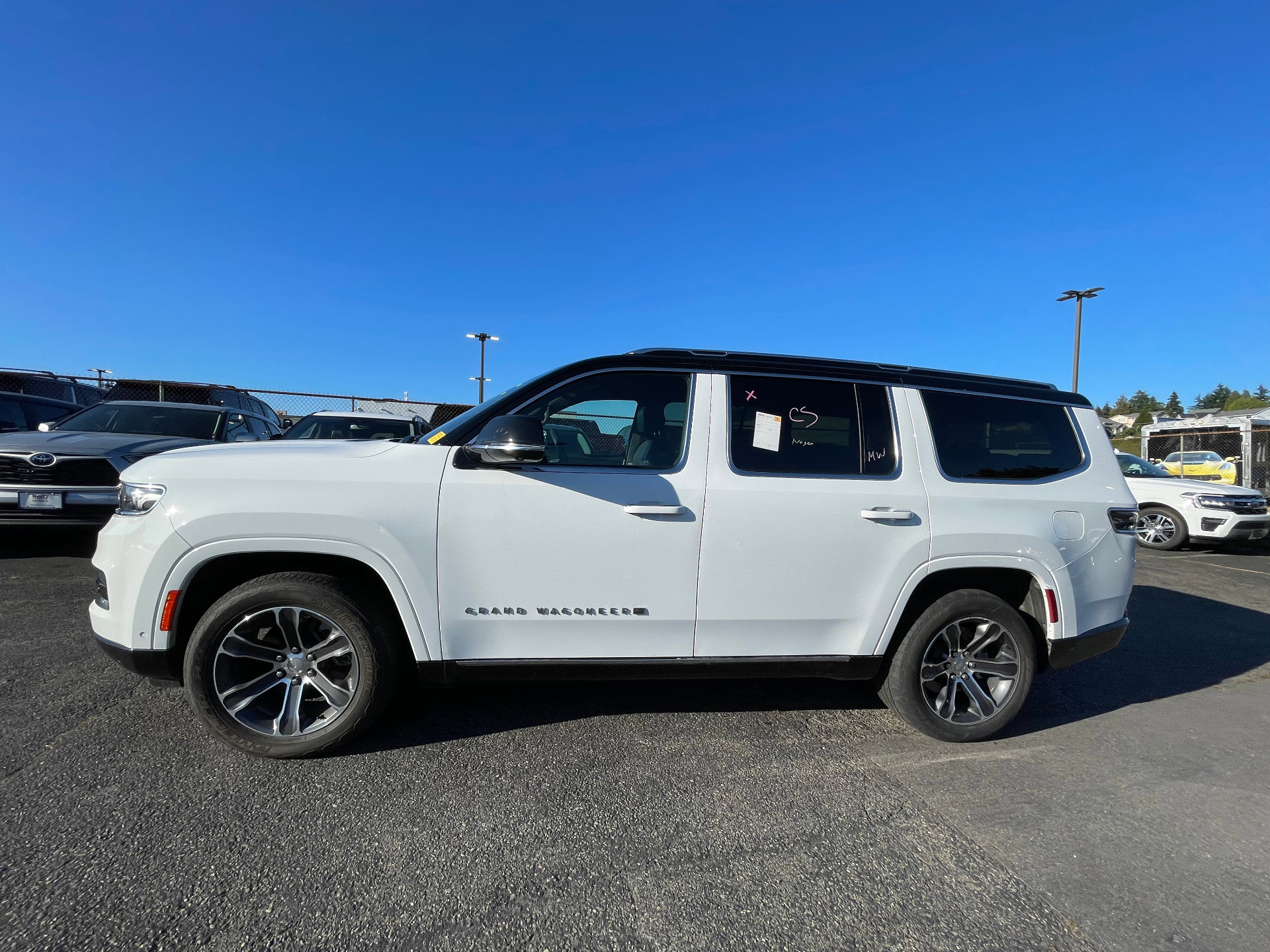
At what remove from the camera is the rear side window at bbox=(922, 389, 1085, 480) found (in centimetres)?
326

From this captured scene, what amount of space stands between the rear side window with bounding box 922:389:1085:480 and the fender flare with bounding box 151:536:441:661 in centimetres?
258

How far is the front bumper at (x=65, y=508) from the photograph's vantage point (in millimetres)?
5781

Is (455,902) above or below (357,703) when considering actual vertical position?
below

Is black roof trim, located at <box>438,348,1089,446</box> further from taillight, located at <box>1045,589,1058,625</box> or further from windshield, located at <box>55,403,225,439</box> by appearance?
windshield, located at <box>55,403,225,439</box>

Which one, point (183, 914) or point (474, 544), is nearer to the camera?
point (183, 914)

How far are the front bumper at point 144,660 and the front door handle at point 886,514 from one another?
120 inches

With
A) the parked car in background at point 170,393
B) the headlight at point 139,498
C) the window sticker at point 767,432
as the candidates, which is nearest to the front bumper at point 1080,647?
the window sticker at point 767,432

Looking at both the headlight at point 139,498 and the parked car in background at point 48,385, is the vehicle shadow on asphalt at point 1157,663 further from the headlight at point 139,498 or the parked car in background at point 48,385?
the parked car in background at point 48,385

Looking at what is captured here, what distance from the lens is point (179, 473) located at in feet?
8.88

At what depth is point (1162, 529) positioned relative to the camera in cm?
1006

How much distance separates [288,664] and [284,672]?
0.14ft

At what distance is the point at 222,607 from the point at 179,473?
0.58m

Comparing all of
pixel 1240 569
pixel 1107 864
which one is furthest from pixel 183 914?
pixel 1240 569

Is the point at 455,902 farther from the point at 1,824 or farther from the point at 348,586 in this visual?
the point at 1,824
